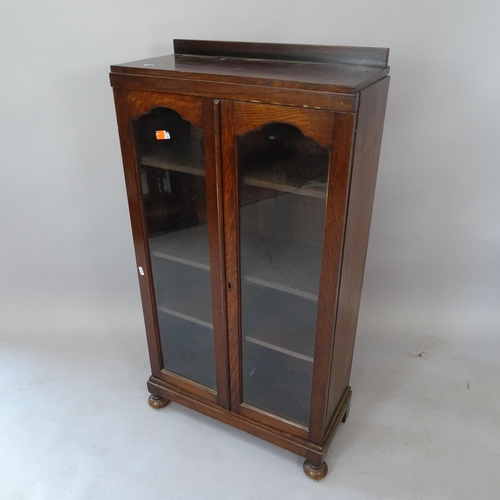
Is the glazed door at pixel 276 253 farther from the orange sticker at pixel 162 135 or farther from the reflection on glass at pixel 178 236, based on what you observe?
the orange sticker at pixel 162 135

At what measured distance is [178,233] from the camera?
1364 mm

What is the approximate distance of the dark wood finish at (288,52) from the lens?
3.64 feet

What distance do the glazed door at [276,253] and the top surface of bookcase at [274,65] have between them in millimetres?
61

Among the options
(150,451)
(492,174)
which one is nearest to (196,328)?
(150,451)

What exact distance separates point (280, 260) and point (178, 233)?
1.08 feet

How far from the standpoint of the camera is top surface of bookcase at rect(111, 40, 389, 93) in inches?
38.1

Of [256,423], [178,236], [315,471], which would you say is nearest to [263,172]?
[178,236]

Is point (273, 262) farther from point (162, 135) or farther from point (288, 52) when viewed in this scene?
point (288, 52)

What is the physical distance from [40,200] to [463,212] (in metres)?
1.67

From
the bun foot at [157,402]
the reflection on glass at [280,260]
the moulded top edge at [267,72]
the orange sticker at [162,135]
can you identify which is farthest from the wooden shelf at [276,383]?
A: the moulded top edge at [267,72]

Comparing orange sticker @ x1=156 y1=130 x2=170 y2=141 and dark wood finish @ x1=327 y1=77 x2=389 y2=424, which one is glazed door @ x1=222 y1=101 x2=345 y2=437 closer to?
dark wood finish @ x1=327 y1=77 x2=389 y2=424

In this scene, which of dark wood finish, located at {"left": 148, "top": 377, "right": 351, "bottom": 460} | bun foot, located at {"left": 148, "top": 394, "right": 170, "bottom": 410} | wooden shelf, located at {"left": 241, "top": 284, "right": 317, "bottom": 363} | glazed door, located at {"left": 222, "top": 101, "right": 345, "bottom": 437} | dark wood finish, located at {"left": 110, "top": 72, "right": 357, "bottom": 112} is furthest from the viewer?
bun foot, located at {"left": 148, "top": 394, "right": 170, "bottom": 410}

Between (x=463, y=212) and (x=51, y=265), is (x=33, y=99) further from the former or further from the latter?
(x=463, y=212)

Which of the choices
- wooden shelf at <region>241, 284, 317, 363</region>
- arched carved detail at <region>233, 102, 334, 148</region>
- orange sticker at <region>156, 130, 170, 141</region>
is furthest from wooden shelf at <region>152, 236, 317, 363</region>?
arched carved detail at <region>233, 102, 334, 148</region>
